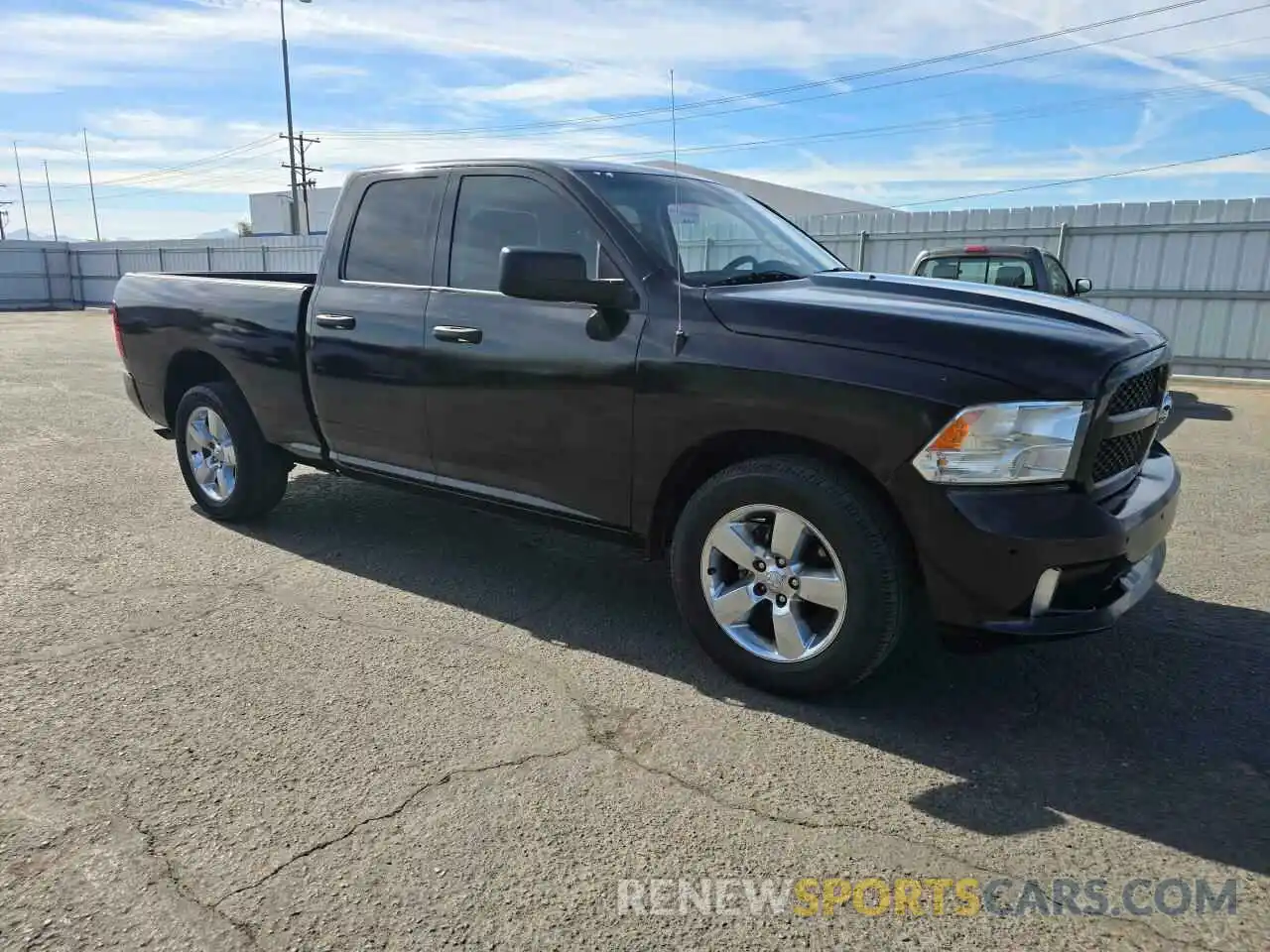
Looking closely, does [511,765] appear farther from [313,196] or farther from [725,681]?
[313,196]

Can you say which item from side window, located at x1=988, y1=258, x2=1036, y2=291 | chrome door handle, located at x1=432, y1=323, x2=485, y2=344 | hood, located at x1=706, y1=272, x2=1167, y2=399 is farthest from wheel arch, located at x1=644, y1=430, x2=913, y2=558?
side window, located at x1=988, y1=258, x2=1036, y2=291

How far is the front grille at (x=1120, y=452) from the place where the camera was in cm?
294

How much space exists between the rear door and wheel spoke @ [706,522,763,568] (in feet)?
5.40

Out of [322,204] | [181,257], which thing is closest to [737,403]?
[181,257]

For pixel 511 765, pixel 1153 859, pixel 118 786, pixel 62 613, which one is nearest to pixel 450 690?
pixel 511 765

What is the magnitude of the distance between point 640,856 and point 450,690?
46.3 inches

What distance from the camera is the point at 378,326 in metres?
4.29

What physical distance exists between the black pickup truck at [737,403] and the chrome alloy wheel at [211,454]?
23.2 inches

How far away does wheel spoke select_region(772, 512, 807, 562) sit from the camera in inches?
122

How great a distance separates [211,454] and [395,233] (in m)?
1.98

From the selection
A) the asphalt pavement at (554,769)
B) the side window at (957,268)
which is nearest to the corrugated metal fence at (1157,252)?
the side window at (957,268)

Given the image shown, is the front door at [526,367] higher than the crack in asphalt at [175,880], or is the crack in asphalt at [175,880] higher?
the front door at [526,367]

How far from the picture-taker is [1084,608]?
2865mm

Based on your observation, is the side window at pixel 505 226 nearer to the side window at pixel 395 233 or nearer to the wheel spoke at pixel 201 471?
the side window at pixel 395 233
